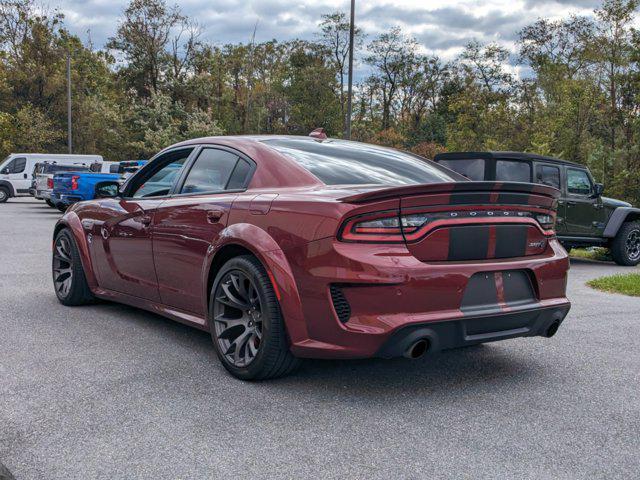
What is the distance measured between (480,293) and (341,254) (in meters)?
0.81

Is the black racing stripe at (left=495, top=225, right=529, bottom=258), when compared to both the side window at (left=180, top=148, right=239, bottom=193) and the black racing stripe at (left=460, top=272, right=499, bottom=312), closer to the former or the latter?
the black racing stripe at (left=460, top=272, right=499, bottom=312)

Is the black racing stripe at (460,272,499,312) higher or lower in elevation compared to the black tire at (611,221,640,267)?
higher

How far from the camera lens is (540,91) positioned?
35.9 m

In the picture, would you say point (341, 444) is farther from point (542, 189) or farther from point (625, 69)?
point (625, 69)

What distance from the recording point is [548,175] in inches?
441

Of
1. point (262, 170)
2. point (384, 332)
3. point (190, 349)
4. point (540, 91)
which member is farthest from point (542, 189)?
point (540, 91)

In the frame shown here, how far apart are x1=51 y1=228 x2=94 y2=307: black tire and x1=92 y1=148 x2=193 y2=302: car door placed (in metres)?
0.34

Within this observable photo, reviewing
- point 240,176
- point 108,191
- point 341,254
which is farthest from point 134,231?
point 341,254

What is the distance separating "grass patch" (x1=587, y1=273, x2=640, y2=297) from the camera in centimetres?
845

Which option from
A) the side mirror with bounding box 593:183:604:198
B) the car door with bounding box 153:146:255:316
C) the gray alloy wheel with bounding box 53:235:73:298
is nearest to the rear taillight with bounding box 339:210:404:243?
Result: the car door with bounding box 153:146:255:316

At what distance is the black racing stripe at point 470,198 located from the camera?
12.2 ft

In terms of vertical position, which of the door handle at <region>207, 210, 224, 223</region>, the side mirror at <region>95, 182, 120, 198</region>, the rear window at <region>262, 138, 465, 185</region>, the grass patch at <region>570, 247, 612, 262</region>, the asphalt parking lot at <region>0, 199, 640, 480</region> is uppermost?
the rear window at <region>262, 138, 465, 185</region>

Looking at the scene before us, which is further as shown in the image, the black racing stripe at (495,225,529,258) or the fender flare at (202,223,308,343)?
the black racing stripe at (495,225,529,258)

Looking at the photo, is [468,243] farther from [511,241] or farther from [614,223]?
[614,223]
